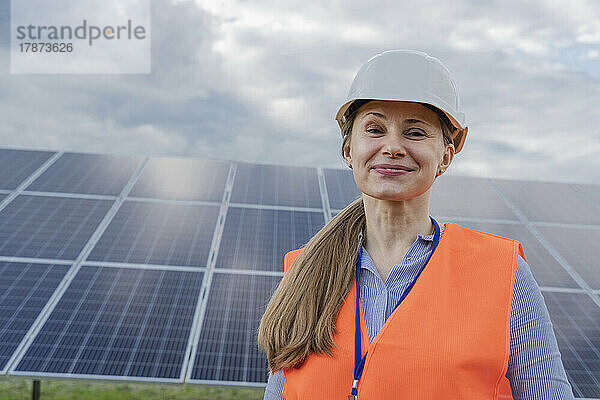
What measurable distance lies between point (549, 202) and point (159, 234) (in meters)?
5.19

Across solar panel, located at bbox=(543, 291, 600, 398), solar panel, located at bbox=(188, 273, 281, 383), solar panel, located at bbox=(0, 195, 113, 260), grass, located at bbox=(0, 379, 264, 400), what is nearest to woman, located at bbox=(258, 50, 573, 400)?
solar panel, located at bbox=(188, 273, 281, 383)

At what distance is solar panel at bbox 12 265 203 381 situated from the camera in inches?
169

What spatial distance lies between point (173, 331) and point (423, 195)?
11.5 feet

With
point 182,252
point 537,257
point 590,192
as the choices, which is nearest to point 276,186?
point 182,252

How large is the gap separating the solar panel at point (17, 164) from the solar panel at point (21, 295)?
1991mm

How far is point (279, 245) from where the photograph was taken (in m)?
5.85

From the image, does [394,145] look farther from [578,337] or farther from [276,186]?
[276,186]

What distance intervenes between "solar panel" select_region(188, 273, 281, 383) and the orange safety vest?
8.94ft

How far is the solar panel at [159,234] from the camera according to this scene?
5615 mm

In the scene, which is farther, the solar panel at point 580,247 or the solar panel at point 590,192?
the solar panel at point 590,192

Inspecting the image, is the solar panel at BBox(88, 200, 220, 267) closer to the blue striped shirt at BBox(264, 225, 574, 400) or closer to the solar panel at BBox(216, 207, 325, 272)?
the solar panel at BBox(216, 207, 325, 272)

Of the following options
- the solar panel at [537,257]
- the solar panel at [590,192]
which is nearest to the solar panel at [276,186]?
the solar panel at [537,257]

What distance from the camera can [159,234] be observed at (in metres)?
6.08

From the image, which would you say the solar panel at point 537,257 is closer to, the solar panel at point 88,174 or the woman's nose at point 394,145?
the solar panel at point 88,174
